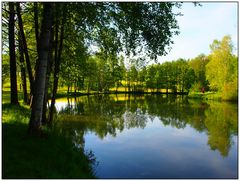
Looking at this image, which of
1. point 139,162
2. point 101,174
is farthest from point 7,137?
point 139,162

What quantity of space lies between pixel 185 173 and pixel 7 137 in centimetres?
776

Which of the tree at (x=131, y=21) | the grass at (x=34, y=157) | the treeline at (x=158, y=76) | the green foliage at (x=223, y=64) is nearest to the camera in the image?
the grass at (x=34, y=157)

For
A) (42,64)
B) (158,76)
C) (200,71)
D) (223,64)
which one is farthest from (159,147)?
(200,71)

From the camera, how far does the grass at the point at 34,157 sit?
8.59 meters

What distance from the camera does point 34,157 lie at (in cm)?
983

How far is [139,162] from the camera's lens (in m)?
15.3

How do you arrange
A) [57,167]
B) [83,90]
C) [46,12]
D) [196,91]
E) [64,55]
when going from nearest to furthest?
1. [57,167]
2. [46,12]
3. [64,55]
4. [196,91]
5. [83,90]

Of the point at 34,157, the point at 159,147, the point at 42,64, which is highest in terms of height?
the point at 42,64

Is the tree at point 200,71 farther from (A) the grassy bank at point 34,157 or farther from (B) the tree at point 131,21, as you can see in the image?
(A) the grassy bank at point 34,157

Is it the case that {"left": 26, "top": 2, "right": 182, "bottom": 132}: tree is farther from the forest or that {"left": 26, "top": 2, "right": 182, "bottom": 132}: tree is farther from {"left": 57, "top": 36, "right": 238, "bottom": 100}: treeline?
{"left": 57, "top": 36, "right": 238, "bottom": 100}: treeline

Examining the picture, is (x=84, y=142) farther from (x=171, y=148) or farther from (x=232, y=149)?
(x=232, y=149)

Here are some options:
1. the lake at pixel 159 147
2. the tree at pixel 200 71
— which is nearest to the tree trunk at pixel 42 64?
the lake at pixel 159 147

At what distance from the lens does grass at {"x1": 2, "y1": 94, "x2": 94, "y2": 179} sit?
859 cm

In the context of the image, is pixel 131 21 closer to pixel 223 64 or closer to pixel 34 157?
pixel 34 157
